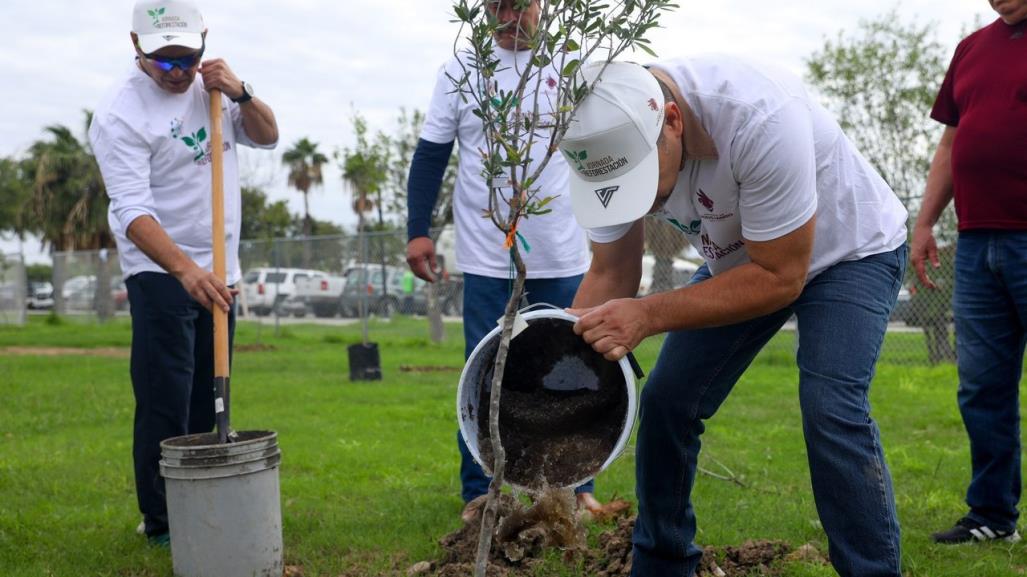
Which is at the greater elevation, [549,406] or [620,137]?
[620,137]

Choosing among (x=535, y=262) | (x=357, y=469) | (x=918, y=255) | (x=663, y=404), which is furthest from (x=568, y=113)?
(x=357, y=469)

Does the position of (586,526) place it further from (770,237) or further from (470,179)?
(770,237)

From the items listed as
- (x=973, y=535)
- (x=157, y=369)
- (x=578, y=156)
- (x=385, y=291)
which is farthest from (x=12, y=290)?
(x=578, y=156)

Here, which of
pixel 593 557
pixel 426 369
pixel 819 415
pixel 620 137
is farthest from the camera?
pixel 426 369

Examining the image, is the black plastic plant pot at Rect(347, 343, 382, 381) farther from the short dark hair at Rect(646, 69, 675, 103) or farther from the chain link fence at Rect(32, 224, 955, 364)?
the short dark hair at Rect(646, 69, 675, 103)

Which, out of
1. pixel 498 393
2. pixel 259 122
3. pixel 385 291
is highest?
pixel 259 122

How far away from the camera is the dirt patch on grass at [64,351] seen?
15406 millimetres

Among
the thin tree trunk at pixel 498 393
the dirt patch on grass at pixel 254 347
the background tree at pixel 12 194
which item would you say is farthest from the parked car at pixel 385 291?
the background tree at pixel 12 194

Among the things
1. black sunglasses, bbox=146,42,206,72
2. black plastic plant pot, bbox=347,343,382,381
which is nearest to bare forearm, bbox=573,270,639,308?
→ black sunglasses, bbox=146,42,206,72

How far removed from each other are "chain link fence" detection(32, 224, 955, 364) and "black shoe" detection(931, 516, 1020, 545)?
679 cm

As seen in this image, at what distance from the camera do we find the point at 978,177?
3.92m

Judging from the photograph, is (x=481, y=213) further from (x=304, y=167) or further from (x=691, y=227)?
(x=304, y=167)

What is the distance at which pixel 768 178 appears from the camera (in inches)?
98.3

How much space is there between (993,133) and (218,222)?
297 centimetres
